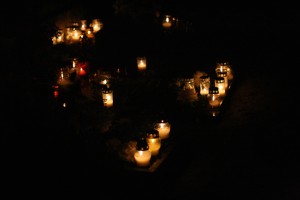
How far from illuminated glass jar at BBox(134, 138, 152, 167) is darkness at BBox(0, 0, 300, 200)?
157 mm

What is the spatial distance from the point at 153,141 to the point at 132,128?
0.83 m

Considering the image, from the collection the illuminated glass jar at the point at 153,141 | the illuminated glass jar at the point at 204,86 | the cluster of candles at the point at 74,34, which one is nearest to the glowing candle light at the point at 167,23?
the cluster of candles at the point at 74,34

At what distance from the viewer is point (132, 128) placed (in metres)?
7.73

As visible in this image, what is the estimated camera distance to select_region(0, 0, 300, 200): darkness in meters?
6.78

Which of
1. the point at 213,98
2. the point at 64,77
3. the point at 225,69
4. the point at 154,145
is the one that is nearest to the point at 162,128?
the point at 154,145

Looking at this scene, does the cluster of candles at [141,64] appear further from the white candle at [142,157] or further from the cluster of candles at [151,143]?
the white candle at [142,157]

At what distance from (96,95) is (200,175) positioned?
254 centimetres

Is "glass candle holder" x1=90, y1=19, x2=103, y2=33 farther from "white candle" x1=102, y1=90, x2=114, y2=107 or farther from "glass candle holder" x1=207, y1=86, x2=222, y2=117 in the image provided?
"glass candle holder" x1=207, y1=86, x2=222, y2=117

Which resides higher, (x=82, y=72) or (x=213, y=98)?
(x=82, y=72)

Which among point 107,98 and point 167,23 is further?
point 167,23

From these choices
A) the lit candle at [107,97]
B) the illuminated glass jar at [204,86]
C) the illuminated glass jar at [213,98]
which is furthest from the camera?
the illuminated glass jar at [204,86]

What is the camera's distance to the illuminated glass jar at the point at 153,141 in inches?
275

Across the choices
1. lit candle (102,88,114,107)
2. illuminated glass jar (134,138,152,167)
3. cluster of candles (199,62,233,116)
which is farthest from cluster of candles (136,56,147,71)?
illuminated glass jar (134,138,152,167)

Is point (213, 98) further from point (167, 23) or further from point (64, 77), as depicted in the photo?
point (167, 23)
